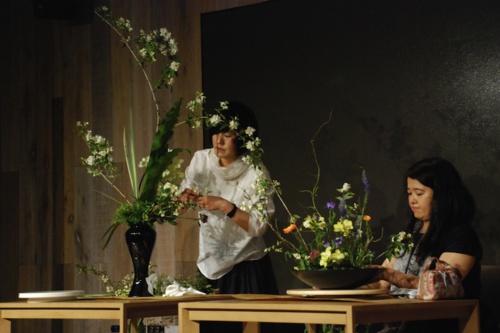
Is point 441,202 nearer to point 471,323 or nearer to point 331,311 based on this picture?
point 471,323

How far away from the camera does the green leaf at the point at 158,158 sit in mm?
3248

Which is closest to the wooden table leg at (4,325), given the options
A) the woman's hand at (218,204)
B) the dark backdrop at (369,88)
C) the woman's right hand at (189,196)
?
the woman's right hand at (189,196)

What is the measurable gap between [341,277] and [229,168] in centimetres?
150

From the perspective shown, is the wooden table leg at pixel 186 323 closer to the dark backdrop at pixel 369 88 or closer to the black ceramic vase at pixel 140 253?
the black ceramic vase at pixel 140 253

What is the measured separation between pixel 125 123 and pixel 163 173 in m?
1.91

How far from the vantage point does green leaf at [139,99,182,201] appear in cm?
325

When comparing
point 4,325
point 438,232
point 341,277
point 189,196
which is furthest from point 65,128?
point 341,277

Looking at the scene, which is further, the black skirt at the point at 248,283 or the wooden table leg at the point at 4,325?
the black skirt at the point at 248,283

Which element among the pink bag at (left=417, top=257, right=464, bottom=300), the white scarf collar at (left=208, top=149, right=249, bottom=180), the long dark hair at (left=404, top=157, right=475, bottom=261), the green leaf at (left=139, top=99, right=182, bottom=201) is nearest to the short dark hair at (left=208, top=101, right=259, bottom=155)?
the white scarf collar at (left=208, top=149, right=249, bottom=180)

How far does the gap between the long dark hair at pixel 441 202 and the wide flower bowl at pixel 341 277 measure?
0.68 metres

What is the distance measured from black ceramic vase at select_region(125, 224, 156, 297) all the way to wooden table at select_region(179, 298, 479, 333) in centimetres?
55

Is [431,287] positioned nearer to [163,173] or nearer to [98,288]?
[163,173]

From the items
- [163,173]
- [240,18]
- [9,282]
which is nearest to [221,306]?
[163,173]

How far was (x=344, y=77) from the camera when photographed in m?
4.34
